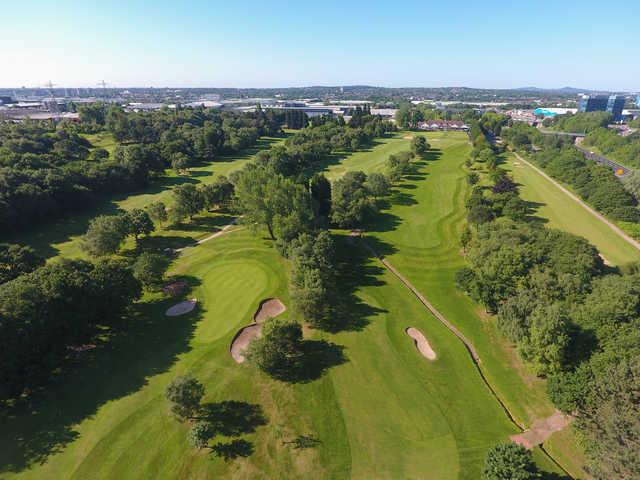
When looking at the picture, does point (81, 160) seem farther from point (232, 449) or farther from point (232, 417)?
point (232, 449)

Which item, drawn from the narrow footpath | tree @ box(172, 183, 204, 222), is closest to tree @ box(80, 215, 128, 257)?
tree @ box(172, 183, 204, 222)

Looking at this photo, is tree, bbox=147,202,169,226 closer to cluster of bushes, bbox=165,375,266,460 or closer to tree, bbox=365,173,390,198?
cluster of bushes, bbox=165,375,266,460

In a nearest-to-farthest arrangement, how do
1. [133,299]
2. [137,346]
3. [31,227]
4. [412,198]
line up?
[137,346], [133,299], [31,227], [412,198]

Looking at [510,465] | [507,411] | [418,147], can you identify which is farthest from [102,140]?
[510,465]

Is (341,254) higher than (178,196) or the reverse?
the reverse

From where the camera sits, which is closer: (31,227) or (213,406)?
(213,406)

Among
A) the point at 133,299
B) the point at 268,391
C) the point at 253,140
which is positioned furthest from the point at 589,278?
the point at 253,140

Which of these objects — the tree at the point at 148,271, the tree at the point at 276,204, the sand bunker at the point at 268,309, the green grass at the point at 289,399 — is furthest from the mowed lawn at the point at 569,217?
the tree at the point at 148,271

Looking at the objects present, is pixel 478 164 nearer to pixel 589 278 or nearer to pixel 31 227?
pixel 589 278
